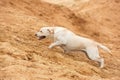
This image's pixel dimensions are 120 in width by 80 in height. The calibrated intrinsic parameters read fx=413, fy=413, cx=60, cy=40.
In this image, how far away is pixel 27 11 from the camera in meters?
15.0

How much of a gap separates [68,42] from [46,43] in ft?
3.95

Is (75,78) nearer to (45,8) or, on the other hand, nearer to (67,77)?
(67,77)

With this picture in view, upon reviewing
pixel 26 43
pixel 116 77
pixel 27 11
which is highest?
pixel 27 11

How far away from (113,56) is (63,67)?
370 cm

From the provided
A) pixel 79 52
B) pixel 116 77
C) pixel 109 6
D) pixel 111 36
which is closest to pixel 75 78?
pixel 116 77

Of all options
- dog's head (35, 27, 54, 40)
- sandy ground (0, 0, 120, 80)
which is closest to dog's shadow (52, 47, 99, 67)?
sandy ground (0, 0, 120, 80)

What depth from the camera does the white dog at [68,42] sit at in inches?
421

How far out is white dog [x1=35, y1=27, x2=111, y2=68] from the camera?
10.7m

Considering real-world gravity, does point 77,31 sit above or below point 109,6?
below

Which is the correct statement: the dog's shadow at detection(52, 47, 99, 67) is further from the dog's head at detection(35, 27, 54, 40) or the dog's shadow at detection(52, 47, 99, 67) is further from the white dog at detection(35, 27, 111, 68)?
the dog's head at detection(35, 27, 54, 40)

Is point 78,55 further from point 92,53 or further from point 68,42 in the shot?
point 68,42

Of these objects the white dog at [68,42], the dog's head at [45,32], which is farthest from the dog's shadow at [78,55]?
the dog's head at [45,32]

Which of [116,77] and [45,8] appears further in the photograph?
[45,8]

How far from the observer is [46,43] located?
11.8m
